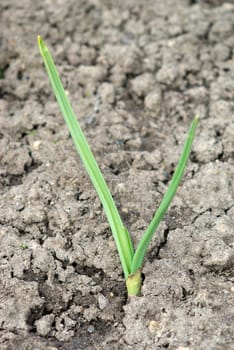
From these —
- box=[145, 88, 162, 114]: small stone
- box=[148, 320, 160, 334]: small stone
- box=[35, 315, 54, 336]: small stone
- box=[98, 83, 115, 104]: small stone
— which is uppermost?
box=[98, 83, 115, 104]: small stone

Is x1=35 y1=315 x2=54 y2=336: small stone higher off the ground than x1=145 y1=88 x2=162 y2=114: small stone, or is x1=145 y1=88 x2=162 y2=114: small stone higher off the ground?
x1=145 y1=88 x2=162 y2=114: small stone

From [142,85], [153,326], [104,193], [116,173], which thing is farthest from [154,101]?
[153,326]

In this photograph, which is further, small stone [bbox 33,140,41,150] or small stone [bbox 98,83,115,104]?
small stone [bbox 98,83,115,104]

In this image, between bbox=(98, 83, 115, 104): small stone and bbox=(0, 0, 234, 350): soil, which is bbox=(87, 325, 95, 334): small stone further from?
bbox=(98, 83, 115, 104): small stone

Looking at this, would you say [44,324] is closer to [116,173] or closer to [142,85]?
[116,173]

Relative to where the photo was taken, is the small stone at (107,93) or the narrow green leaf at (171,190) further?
the small stone at (107,93)

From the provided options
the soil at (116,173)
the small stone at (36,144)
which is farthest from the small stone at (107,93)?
the small stone at (36,144)

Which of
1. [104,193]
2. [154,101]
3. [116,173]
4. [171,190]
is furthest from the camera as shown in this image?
[154,101]

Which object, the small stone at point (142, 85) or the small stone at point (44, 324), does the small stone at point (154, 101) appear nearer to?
the small stone at point (142, 85)

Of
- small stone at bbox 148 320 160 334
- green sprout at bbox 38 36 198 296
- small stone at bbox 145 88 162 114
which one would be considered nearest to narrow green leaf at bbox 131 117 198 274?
green sprout at bbox 38 36 198 296
